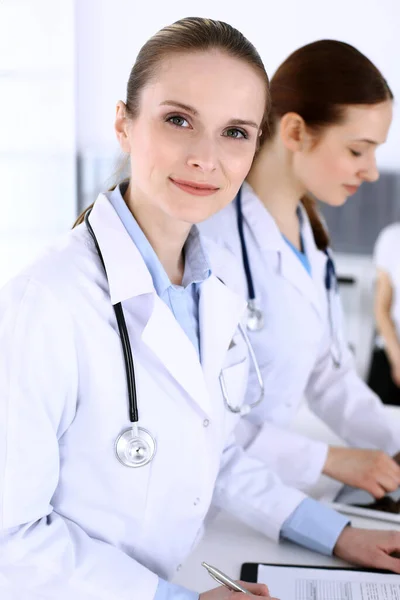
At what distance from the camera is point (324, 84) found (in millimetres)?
1312

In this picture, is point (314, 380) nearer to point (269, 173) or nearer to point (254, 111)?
point (269, 173)

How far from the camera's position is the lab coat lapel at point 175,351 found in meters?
0.89

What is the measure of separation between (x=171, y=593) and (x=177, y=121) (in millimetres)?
589

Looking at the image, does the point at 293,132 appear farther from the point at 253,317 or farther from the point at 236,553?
the point at 236,553

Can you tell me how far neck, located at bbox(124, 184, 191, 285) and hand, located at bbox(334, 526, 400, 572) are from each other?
0.48m

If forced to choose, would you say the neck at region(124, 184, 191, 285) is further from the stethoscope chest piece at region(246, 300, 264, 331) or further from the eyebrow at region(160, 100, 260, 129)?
the stethoscope chest piece at region(246, 300, 264, 331)

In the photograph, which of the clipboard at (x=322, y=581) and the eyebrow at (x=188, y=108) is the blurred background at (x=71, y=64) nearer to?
the eyebrow at (x=188, y=108)

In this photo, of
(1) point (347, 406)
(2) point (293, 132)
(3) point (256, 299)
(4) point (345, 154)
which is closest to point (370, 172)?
(4) point (345, 154)

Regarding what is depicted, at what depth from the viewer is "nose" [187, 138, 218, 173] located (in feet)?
2.85

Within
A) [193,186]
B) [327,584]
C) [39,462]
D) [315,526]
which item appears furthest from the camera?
[315,526]

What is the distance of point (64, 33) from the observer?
1.18 meters

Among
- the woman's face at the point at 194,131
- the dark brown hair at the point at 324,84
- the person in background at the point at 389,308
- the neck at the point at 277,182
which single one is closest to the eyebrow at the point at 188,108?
the woman's face at the point at 194,131

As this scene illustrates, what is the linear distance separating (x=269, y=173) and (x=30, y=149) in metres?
0.47

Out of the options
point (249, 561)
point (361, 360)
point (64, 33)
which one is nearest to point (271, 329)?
point (249, 561)
